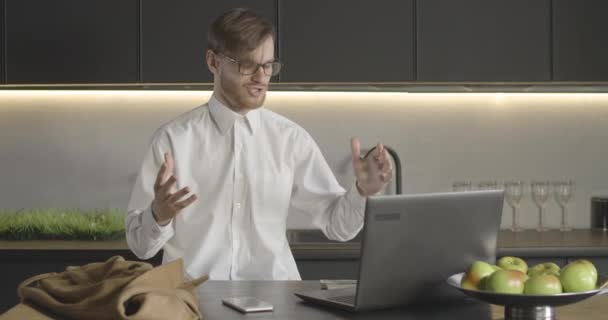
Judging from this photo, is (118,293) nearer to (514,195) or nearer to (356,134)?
(356,134)

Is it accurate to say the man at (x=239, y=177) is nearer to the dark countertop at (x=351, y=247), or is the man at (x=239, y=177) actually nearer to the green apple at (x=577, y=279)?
the dark countertop at (x=351, y=247)

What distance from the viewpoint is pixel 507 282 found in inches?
77.9

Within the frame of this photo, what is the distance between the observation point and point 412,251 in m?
2.12

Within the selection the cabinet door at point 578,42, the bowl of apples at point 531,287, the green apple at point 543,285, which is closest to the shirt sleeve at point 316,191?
the bowl of apples at point 531,287

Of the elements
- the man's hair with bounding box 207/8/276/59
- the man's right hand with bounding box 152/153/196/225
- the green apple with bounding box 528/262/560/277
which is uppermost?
the man's hair with bounding box 207/8/276/59

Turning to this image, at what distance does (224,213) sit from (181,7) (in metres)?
1.49

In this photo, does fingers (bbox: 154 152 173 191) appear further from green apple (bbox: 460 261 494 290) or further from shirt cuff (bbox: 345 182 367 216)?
green apple (bbox: 460 261 494 290)

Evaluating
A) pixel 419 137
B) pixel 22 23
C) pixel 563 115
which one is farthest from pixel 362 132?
pixel 22 23

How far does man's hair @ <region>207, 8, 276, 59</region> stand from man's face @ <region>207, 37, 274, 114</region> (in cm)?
2

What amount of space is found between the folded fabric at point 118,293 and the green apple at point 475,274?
58 cm

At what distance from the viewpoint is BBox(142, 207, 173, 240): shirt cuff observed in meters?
2.62

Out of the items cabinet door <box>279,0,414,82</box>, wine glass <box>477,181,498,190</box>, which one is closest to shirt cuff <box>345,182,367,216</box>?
cabinet door <box>279,0,414,82</box>

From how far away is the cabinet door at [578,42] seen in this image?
13.7 ft

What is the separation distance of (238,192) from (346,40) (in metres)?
1.41
